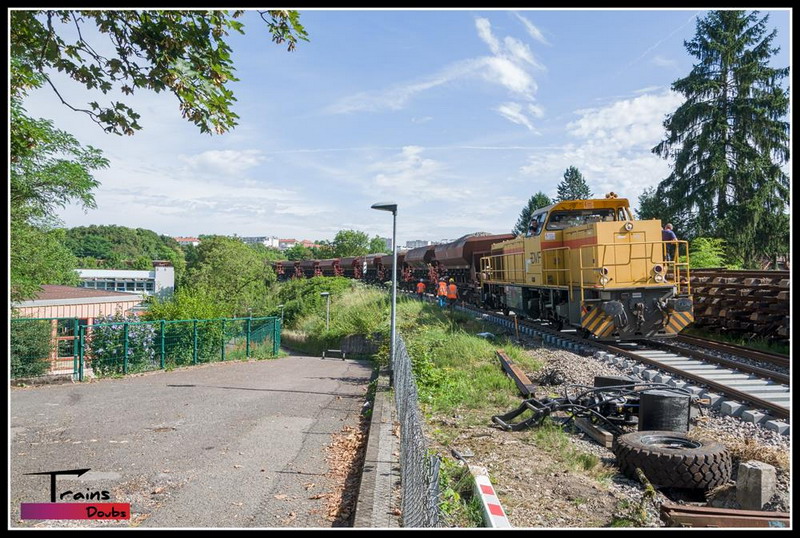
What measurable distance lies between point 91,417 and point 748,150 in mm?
28828

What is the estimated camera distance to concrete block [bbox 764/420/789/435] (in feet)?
21.1

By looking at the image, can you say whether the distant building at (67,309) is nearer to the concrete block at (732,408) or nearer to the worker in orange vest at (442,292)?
the worker in orange vest at (442,292)

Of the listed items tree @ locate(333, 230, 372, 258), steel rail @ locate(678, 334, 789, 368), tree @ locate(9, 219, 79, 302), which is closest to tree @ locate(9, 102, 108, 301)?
tree @ locate(9, 219, 79, 302)

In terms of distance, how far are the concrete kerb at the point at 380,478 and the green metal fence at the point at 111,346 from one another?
30.0ft

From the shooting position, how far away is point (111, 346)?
14055 mm

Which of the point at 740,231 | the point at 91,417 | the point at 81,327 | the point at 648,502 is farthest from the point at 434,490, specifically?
the point at 740,231

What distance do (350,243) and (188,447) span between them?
65.1m

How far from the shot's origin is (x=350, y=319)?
27.1 meters

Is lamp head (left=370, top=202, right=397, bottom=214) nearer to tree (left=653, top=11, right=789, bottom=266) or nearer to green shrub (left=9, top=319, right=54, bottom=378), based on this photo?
green shrub (left=9, top=319, right=54, bottom=378)

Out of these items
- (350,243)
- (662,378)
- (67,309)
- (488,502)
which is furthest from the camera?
(350,243)

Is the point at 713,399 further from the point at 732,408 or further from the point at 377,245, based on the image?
the point at 377,245

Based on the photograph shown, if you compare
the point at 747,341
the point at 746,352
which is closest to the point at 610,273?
the point at 746,352

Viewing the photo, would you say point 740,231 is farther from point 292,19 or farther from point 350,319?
point 292,19

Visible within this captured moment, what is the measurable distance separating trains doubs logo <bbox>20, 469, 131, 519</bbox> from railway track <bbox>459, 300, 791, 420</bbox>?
7692 millimetres
